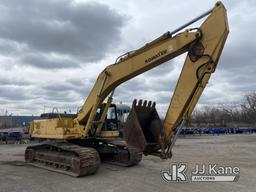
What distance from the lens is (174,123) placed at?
8789 millimetres

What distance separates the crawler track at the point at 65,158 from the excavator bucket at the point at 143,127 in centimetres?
168

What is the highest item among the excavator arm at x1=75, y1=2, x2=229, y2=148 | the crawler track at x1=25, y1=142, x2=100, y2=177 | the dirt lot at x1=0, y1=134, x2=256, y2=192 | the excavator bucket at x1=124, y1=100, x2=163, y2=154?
the excavator arm at x1=75, y1=2, x2=229, y2=148

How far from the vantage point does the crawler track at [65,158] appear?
1034 centimetres

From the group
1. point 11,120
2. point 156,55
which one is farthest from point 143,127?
point 11,120

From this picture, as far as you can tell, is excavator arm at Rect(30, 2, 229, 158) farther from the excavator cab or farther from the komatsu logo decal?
the excavator cab

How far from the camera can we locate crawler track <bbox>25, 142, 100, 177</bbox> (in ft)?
33.9

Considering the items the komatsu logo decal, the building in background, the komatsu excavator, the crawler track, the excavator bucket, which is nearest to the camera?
the komatsu excavator

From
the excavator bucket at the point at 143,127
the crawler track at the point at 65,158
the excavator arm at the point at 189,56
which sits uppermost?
the excavator arm at the point at 189,56

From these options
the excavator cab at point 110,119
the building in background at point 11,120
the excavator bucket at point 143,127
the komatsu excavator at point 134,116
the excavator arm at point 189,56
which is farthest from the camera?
the building in background at point 11,120

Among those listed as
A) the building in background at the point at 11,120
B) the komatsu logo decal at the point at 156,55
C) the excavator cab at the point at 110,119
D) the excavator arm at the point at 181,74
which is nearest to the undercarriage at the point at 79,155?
the excavator cab at the point at 110,119

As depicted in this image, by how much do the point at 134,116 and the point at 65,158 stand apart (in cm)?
324

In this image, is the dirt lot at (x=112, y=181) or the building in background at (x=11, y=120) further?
the building in background at (x=11, y=120)

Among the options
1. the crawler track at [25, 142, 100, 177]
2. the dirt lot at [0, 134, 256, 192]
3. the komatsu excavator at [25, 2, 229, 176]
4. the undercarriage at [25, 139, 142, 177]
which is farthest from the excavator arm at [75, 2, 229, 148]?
the crawler track at [25, 142, 100, 177]

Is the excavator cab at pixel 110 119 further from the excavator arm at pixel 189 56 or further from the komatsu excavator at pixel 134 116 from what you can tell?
the excavator arm at pixel 189 56
